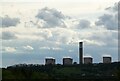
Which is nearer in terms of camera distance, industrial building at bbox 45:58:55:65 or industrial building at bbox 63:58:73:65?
industrial building at bbox 45:58:55:65

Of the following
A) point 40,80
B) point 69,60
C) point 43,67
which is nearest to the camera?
point 40,80

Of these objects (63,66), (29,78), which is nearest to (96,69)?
(63,66)

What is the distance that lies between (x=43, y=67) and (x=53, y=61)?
22.5 metres

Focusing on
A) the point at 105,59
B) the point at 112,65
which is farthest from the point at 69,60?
the point at 112,65

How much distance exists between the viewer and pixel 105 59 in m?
182

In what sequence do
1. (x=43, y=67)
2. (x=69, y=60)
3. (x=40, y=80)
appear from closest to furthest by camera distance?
(x=40, y=80), (x=43, y=67), (x=69, y=60)

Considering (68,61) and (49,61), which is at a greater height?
(49,61)

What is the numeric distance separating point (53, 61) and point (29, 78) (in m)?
89.1

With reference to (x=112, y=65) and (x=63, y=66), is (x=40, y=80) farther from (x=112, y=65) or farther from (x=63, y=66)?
(x=63, y=66)

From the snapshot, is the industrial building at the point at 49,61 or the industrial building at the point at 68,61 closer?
the industrial building at the point at 49,61

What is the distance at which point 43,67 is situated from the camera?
16488 centimetres

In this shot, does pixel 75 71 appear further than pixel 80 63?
No

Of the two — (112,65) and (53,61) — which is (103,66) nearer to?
(112,65)

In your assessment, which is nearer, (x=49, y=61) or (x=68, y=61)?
(x=49, y=61)
